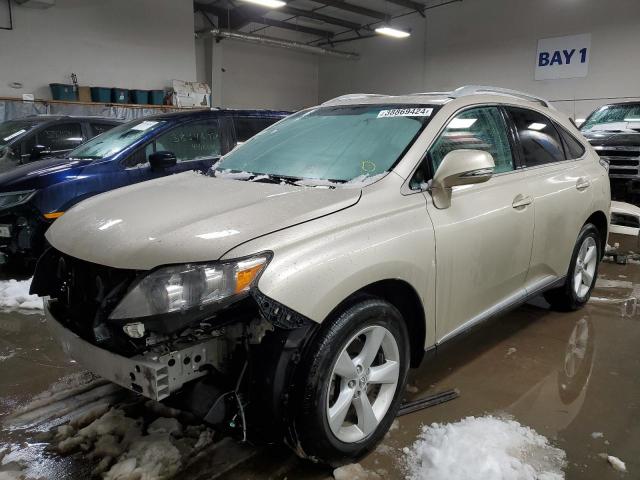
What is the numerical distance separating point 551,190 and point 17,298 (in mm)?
4219

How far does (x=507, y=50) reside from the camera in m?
14.8

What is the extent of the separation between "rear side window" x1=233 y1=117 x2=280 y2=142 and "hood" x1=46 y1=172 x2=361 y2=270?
10.7 ft

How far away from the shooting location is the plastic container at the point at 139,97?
466 inches

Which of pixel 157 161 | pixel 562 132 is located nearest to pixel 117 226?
pixel 157 161

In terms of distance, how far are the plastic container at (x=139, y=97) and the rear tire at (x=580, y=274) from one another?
1091 cm

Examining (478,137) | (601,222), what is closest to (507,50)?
(601,222)

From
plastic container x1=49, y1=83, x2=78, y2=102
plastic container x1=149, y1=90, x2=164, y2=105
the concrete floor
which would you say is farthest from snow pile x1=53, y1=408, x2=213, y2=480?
plastic container x1=149, y1=90, x2=164, y2=105

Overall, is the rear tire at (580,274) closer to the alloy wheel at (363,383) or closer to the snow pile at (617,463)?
the snow pile at (617,463)

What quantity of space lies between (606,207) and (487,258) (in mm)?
1884

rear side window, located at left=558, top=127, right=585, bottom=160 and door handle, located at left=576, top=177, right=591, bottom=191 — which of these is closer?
door handle, located at left=576, top=177, right=591, bottom=191

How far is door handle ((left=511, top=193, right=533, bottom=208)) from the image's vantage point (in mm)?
2695

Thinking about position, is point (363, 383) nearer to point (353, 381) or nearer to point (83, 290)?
point (353, 381)

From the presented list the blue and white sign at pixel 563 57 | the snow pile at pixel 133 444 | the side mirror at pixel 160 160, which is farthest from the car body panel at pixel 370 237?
the blue and white sign at pixel 563 57

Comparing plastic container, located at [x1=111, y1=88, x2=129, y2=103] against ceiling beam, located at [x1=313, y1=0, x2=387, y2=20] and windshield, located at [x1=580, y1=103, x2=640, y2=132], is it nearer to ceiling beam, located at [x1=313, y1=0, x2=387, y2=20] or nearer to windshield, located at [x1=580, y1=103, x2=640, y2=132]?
ceiling beam, located at [x1=313, y1=0, x2=387, y2=20]
